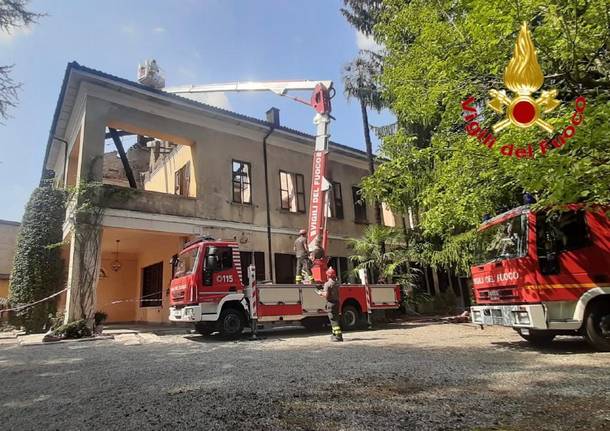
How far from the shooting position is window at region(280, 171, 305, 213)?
18.0 meters

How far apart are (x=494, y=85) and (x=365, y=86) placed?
516 inches

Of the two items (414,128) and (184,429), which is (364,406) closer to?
(184,429)

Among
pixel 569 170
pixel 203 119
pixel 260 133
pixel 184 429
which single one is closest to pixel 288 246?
pixel 260 133

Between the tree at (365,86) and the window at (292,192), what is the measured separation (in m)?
3.36

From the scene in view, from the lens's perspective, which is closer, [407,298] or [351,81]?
[407,298]

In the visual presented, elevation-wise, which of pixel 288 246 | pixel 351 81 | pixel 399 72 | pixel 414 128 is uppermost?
pixel 351 81

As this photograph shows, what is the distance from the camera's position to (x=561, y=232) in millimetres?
7043

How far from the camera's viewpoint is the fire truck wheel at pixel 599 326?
6656 mm

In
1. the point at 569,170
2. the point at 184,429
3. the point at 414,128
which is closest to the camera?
the point at 184,429

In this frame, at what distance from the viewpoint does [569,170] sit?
5.14 meters

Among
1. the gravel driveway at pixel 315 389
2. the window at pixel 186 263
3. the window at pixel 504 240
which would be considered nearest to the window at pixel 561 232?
the window at pixel 504 240

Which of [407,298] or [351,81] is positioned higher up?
[351,81]

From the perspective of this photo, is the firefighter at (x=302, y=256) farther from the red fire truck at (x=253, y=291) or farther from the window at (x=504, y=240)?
the window at (x=504, y=240)

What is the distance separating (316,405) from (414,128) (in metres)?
14.9
